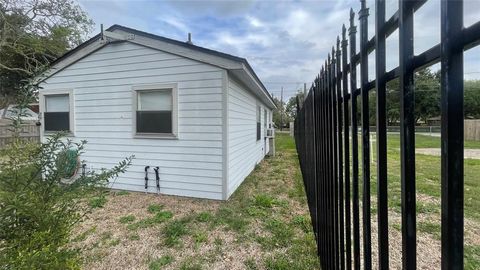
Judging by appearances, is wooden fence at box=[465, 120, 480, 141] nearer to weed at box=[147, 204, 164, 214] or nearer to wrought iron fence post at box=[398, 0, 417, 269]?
wrought iron fence post at box=[398, 0, 417, 269]

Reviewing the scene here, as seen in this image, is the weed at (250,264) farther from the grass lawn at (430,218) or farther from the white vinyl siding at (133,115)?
the white vinyl siding at (133,115)

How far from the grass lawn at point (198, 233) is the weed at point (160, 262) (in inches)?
0.4

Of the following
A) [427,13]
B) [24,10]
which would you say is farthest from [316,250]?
[24,10]

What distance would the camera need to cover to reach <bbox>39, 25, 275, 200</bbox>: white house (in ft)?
16.0

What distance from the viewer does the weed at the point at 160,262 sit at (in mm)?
2570

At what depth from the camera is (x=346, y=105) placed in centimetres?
137

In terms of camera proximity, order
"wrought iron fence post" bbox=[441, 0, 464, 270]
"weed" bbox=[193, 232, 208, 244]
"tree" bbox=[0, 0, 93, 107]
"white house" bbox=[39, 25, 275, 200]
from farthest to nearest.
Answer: "tree" bbox=[0, 0, 93, 107] < "white house" bbox=[39, 25, 275, 200] < "weed" bbox=[193, 232, 208, 244] < "wrought iron fence post" bbox=[441, 0, 464, 270]

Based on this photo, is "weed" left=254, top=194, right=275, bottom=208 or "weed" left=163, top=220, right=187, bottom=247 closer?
"weed" left=163, top=220, right=187, bottom=247

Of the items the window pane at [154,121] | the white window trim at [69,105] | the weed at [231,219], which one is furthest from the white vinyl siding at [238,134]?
the white window trim at [69,105]

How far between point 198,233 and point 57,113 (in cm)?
511

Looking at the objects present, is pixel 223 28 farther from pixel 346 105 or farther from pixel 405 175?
pixel 405 175

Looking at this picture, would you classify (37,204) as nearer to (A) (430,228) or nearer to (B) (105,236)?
(B) (105,236)

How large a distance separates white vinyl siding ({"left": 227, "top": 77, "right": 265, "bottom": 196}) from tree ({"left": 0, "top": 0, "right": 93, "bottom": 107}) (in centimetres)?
1122

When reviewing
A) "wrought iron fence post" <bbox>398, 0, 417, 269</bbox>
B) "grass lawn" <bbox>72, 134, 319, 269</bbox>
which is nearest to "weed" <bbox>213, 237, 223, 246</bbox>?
"grass lawn" <bbox>72, 134, 319, 269</bbox>
